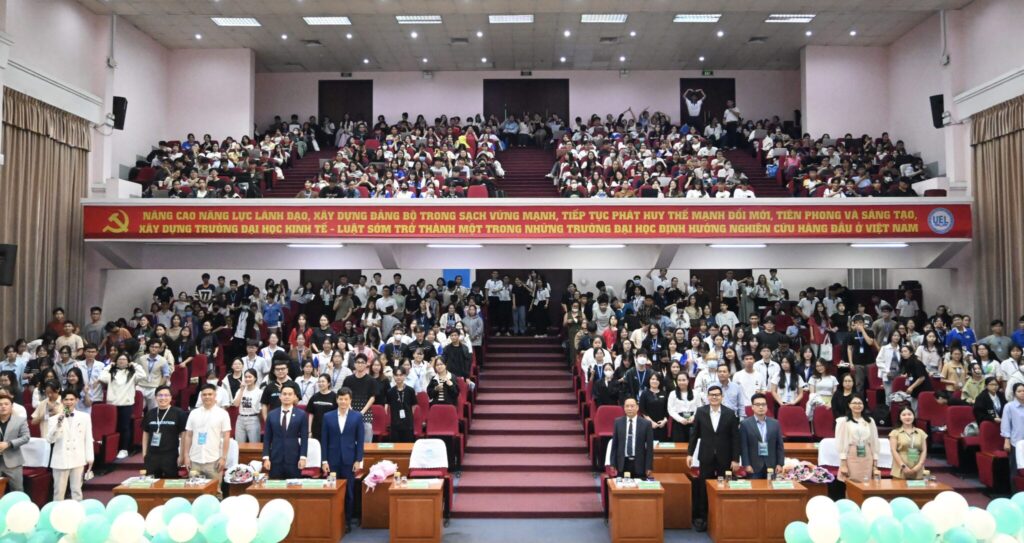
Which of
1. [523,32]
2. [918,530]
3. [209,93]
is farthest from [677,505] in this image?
[209,93]

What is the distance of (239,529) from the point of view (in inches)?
223

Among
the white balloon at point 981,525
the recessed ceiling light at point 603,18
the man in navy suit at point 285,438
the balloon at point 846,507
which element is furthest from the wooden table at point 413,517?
the recessed ceiling light at point 603,18

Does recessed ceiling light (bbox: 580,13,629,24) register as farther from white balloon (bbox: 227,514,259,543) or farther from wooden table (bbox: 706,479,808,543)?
white balloon (bbox: 227,514,259,543)

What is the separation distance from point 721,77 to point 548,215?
36.8ft

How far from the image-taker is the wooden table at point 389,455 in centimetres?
849

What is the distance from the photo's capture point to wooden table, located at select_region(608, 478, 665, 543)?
7.20 meters

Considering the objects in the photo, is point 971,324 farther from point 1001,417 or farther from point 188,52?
point 188,52

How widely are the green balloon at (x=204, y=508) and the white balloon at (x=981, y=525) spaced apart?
5396 mm

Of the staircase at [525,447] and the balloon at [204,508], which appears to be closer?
the balloon at [204,508]

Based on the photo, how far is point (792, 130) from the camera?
2028cm

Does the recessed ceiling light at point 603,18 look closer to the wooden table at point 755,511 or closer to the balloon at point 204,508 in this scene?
the wooden table at point 755,511

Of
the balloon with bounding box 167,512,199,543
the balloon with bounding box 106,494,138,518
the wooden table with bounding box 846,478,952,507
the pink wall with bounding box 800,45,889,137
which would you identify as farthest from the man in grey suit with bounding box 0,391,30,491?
the pink wall with bounding box 800,45,889,137

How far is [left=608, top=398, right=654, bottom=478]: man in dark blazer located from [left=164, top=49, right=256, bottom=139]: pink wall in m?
14.9

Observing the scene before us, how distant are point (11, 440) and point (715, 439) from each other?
677cm
